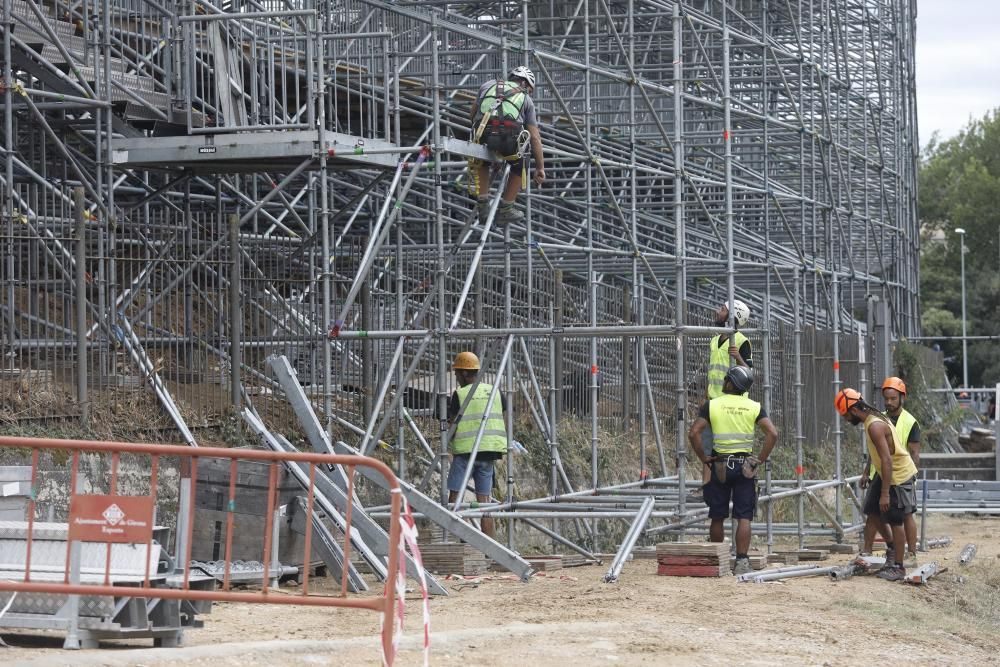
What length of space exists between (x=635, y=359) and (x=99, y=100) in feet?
26.0

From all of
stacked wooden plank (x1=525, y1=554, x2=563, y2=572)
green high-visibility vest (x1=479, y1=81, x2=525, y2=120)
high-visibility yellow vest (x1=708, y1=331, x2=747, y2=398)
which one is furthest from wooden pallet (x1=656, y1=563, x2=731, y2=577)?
green high-visibility vest (x1=479, y1=81, x2=525, y2=120)

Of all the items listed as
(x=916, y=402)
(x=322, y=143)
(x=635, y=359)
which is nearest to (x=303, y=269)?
(x=322, y=143)

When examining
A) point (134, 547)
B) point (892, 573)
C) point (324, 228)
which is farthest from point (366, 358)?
point (134, 547)

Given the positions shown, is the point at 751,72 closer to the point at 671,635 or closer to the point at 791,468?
the point at 791,468

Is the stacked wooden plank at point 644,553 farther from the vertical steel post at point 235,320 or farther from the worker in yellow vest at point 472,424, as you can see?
the vertical steel post at point 235,320

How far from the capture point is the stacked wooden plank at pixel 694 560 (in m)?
13.9

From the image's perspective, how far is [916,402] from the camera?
32156 millimetres

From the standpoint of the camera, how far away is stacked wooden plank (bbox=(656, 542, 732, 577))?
13.9m

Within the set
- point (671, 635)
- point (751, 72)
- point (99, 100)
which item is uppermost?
point (751, 72)

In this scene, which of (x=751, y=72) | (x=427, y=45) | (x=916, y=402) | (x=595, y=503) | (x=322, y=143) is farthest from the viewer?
(x=916, y=402)

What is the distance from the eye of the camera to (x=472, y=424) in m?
15.5

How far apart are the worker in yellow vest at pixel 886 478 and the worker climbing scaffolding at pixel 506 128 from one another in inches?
136

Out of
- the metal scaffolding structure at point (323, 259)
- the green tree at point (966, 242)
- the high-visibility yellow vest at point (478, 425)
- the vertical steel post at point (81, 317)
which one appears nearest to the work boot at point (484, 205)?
the metal scaffolding structure at point (323, 259)

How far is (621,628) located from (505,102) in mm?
5707
